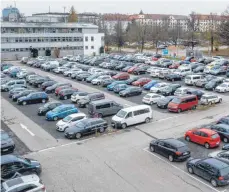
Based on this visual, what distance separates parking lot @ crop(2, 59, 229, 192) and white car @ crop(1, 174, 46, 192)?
5.61 ft

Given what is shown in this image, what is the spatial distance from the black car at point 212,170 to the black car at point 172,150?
1223mm

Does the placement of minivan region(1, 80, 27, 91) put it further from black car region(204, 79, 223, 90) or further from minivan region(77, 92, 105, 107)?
black car region(204, 79, 223, 90)

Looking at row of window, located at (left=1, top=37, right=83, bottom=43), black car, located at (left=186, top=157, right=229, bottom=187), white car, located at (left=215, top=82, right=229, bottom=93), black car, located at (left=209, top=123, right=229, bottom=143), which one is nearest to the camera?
black car, located at (left=186, top=157, right=229, bottom=187)

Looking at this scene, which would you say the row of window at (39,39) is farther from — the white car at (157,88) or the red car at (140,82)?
the white car at (157,88)

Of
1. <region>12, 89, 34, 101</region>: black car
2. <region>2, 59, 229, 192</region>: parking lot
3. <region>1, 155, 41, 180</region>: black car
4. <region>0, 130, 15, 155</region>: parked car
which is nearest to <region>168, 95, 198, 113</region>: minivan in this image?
<region>2, 59, 229, 192</region>: parking lot

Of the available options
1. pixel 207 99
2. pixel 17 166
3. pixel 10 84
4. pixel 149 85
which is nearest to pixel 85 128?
pixel 17 166

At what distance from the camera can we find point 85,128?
23.6m

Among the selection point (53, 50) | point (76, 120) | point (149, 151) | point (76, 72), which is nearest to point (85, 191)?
point (149, 151)

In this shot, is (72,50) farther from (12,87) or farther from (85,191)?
(85,191)

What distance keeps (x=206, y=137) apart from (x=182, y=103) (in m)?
8.53

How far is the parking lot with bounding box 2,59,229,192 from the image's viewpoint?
54.5 feet

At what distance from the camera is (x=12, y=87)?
3856cm

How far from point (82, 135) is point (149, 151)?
533 cm

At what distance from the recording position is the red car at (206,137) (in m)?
21.0
